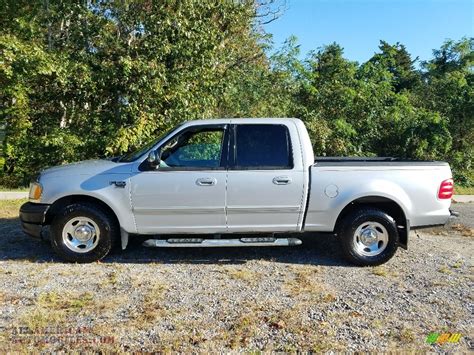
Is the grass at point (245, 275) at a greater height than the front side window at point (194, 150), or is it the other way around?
the front side window at point (194, 150)

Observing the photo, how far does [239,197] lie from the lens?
5777 mm

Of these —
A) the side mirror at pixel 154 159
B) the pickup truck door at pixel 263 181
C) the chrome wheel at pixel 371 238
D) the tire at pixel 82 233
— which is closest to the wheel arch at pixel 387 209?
the chrome wheel at pixel 371 238

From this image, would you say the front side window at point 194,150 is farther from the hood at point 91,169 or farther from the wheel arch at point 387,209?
the wheel arch at point 387,209

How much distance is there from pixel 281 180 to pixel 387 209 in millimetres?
1470

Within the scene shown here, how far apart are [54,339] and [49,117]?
9421mm

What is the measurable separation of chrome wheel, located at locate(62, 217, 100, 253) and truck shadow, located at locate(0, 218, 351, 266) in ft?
1.05

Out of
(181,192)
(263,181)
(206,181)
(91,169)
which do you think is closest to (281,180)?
(263,181)

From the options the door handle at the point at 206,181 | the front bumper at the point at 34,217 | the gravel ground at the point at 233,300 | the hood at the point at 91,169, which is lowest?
the gravel ground at the point at 233,300

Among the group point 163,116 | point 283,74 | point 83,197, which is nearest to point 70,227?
point 83,197

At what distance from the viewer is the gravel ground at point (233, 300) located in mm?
3783

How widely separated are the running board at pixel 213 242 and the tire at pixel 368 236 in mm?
648

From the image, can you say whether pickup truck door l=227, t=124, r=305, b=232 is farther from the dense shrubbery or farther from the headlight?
the dense shrubbery

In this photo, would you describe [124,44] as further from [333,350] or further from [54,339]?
[333,350]

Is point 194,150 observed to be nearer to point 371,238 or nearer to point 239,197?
point 239,197
